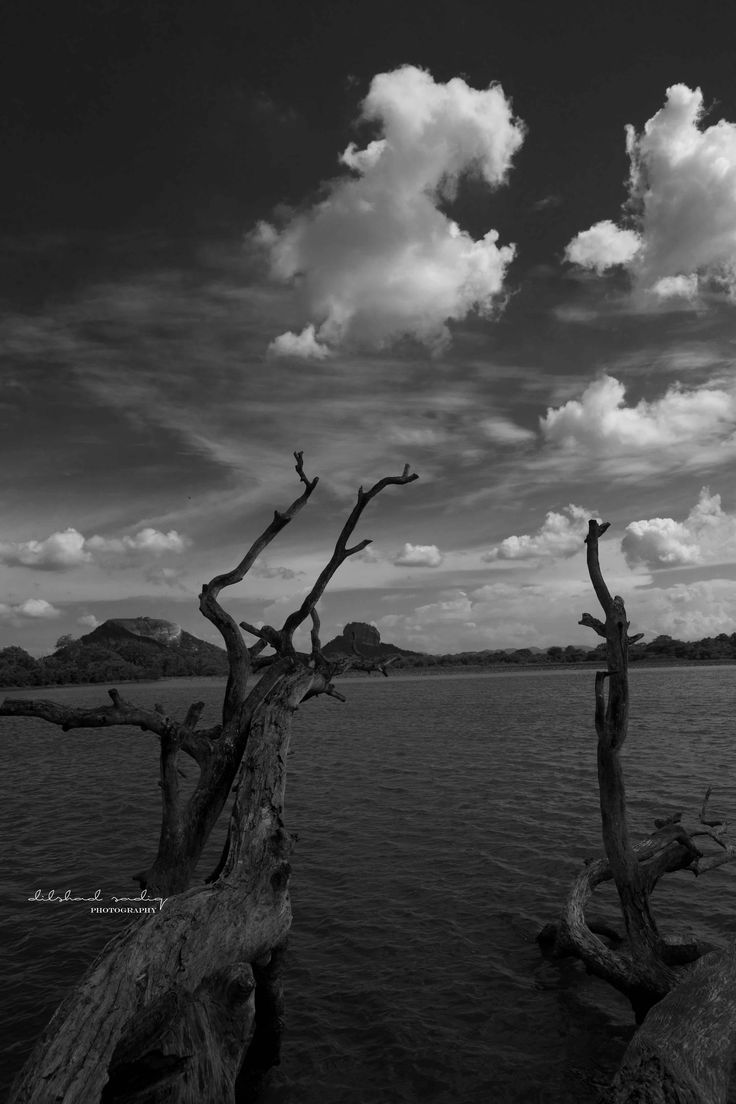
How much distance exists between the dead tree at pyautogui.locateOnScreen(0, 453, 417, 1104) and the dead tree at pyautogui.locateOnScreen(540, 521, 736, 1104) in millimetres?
4012

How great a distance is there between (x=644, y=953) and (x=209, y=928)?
674 centimetres

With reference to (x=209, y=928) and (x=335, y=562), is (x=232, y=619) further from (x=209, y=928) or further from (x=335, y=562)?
(x=209, y=928)

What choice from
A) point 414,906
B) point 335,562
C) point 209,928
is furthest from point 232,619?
point 414,906

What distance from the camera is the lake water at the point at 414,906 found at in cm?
861

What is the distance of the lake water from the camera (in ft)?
28.2

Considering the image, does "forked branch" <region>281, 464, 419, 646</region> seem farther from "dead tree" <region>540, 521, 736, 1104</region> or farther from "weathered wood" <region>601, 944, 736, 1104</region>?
"weathered wood" <region>601, 944, 736, 1104</region>

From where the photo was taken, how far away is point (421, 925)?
1272 cm

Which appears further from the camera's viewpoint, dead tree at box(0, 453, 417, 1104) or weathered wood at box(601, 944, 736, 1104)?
weathered wood at box(601, 944, 736, 1104)

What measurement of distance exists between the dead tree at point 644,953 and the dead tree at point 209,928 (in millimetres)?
4012

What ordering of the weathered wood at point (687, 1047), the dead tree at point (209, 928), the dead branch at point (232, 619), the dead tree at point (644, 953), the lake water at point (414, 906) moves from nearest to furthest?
the dead tree at point (209, 928)
the weathered wood at point (687, 1047)
the dead tree at point (644, 953)
the lake water at point (414, 906)
the dead branch at point (232, 619)

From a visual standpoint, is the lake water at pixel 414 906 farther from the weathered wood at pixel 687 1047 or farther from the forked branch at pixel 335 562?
the forked branch at pixel 335 562

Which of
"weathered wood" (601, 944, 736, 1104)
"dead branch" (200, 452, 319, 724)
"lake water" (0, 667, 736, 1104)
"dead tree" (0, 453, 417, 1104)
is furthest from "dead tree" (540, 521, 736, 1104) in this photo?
"dead branch" (200, 452, 319, 724)

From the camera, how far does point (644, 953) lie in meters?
9.51

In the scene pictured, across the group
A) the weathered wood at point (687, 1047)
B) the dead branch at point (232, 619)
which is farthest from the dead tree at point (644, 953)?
the dead branch at point (232, 619)
